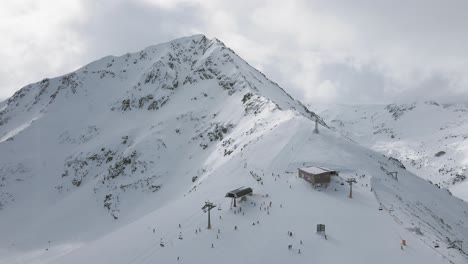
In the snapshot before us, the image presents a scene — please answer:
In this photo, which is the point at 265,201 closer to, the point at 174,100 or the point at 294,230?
the point at 294,230

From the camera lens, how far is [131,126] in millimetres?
114062

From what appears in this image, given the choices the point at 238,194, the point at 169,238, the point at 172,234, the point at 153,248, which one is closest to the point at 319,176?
the point at 238,194

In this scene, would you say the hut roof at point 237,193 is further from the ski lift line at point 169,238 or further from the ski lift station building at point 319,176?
the ski lift station building at point 319,176

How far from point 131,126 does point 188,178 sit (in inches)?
1726

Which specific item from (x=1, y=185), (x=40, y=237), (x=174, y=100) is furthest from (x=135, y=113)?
(x=40, y=237)

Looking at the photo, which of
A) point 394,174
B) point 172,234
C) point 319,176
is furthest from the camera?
point 394,174

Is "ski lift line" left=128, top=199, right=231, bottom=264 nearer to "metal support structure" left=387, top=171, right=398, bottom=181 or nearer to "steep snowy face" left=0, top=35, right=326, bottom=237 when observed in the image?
"steep snowy face" left=0, top=35, right=326, bottom=237

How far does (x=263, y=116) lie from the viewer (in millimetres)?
78125

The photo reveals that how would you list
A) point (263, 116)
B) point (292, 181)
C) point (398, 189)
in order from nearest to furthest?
1. point (292, 181)
2. point (398, 189)
3. point (263, 116)

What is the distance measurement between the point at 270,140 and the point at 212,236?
31794mm

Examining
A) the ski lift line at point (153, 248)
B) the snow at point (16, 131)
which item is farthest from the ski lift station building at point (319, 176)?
the snow at point (16, 131)

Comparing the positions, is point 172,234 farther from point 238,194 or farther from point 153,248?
point 238,194

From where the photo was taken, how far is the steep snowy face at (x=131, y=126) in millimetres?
85375

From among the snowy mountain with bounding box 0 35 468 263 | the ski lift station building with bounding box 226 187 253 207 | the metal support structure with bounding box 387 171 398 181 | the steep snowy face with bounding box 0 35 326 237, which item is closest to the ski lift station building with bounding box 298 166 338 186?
the snowy mountain with bounding box 0 35 468 263
